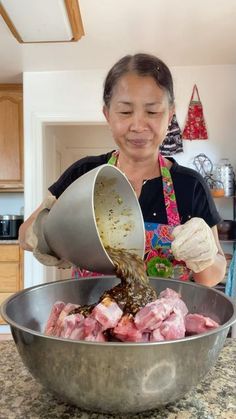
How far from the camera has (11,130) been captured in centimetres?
331

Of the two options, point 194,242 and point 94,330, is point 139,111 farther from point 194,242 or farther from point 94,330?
point 94,330

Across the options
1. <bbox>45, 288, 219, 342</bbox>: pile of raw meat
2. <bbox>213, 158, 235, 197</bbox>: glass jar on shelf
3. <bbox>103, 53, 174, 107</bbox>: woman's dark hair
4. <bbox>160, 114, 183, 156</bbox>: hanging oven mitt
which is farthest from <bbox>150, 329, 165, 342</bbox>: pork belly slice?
<bbox>160, 114, 183, 156</bbox>: hanging oven mitt

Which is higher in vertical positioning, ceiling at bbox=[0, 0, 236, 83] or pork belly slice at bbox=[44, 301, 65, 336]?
ceiling at bbox=[0, 0, 236, 83]

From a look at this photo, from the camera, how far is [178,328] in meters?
0.54

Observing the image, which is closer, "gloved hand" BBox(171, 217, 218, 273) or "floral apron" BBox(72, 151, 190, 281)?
"gloved hand" BBox(171, 217, 218, 273)

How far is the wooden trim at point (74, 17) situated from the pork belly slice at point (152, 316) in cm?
155

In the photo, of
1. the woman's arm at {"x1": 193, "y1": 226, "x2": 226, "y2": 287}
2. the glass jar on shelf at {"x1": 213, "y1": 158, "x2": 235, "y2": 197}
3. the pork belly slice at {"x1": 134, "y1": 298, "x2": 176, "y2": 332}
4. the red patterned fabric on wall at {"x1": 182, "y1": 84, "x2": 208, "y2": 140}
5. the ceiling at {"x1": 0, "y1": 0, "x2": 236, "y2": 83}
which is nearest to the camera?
the pork belly slice at {"x1": 134, "y1": 298, "x2": 176, "y2": 332}

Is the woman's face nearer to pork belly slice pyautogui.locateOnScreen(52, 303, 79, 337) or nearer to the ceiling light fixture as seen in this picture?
pork belly slice pyautogui.locateOnScreen(52, 303, 79, 337)

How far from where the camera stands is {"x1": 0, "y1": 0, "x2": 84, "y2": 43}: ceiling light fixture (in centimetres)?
175

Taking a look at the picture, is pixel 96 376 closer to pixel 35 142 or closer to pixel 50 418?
pixel 50 418

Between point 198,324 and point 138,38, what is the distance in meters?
2.16

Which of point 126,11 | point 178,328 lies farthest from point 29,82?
point 178,328

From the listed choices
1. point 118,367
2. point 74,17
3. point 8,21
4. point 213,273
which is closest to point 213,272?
point 213,273

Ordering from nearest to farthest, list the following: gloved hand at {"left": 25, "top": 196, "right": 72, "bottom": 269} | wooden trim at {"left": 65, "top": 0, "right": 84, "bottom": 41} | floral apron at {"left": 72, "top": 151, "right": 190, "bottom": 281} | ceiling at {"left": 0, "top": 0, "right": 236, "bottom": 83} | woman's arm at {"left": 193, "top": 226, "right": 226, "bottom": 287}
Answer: gloved hand at {"left": 25, "top": 196, "right": 72, "bottom": 269}
woman's arm at {"left": 193, "top": 226, "right": 226, "bottom": 287}
floral apron at {"left": 72, "top": 151, "right": 190, "bottom": 281}
wooden trim at {"left": 65, "top": 0, "right": 84, "bottom": 41}
ceiling at {"left": 0, "top": 0, "right": 236, "bottom": 83}
